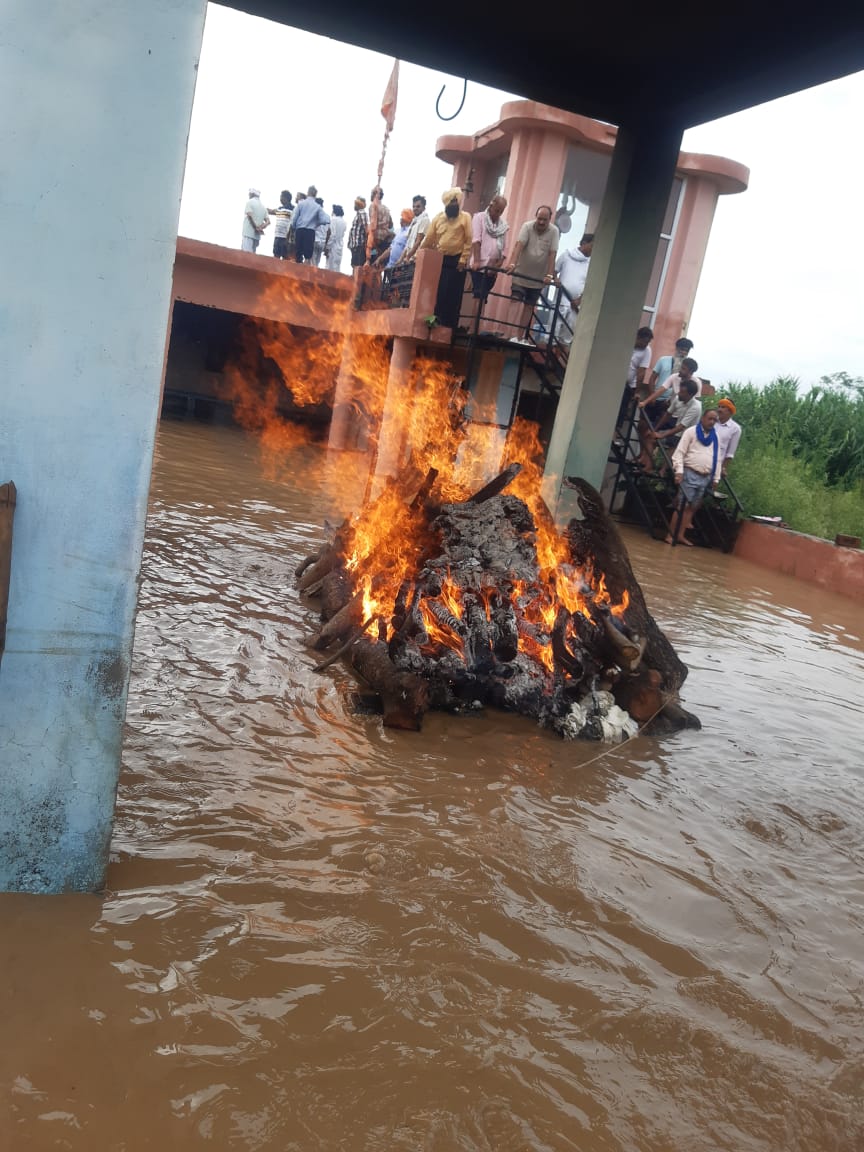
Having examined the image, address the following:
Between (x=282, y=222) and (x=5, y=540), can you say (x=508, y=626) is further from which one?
(x=282, y=222)

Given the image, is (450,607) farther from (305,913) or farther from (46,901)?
(46,901)

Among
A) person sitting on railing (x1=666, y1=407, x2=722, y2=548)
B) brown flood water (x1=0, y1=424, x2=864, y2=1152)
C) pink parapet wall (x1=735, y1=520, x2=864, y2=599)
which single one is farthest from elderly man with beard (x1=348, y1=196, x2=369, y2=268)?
brown flood water (x1=0, y1=424, x2=864, y2=1152)

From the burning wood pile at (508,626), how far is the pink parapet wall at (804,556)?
8360mm

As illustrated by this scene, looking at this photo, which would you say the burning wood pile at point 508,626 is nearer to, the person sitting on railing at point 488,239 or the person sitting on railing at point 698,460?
the person sitting on railing at point 488,239

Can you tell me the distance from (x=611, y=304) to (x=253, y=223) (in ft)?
43.7

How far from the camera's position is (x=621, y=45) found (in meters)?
6.29

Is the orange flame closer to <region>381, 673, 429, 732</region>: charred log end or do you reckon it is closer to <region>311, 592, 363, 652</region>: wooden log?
<region>311, 592, 363, 652</region>: wooden log

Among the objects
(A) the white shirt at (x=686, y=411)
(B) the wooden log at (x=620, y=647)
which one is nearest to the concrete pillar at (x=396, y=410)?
(A) the white shirt at (x=686, y=411)

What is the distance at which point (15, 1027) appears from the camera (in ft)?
7.45

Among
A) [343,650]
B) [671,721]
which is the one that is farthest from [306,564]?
[671,721]

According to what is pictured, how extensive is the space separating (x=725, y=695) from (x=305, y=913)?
15.4 ft

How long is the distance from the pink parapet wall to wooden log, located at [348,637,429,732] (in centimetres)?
1012

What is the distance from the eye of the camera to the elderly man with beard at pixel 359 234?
16.7 metres

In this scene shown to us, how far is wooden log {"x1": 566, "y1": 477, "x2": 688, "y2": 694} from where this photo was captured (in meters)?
5.83
